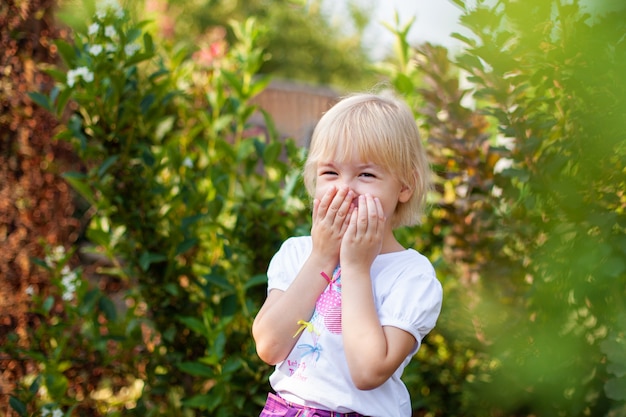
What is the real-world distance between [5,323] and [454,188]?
1.93 m

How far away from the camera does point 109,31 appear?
2562 mm

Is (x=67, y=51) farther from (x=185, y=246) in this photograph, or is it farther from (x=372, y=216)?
(x=372, y=216)

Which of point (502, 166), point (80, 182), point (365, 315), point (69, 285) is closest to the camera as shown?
point (365, 315)

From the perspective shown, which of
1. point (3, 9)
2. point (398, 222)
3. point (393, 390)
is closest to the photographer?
point (393, 390)

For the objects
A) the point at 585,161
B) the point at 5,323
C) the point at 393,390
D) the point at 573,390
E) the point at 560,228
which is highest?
the point at 585,161

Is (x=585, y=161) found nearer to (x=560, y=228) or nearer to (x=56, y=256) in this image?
(x=560, y=228)

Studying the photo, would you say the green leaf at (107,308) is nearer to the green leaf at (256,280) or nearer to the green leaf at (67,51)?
the green leaf at (256,280)

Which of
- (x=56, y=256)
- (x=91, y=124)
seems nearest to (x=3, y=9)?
(x=91, y=124)

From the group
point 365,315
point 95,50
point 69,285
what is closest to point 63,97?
point 95,50

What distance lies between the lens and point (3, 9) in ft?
9.41

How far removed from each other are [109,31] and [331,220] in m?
1.37

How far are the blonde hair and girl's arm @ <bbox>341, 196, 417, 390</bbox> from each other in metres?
0.12

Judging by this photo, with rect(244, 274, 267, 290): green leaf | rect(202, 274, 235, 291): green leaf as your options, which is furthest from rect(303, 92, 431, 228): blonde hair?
rect(202, 274, 235, 291): green leaf

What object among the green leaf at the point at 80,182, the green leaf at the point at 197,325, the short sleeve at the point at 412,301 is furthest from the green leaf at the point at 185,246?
the short sleeve at the point at 412,301
